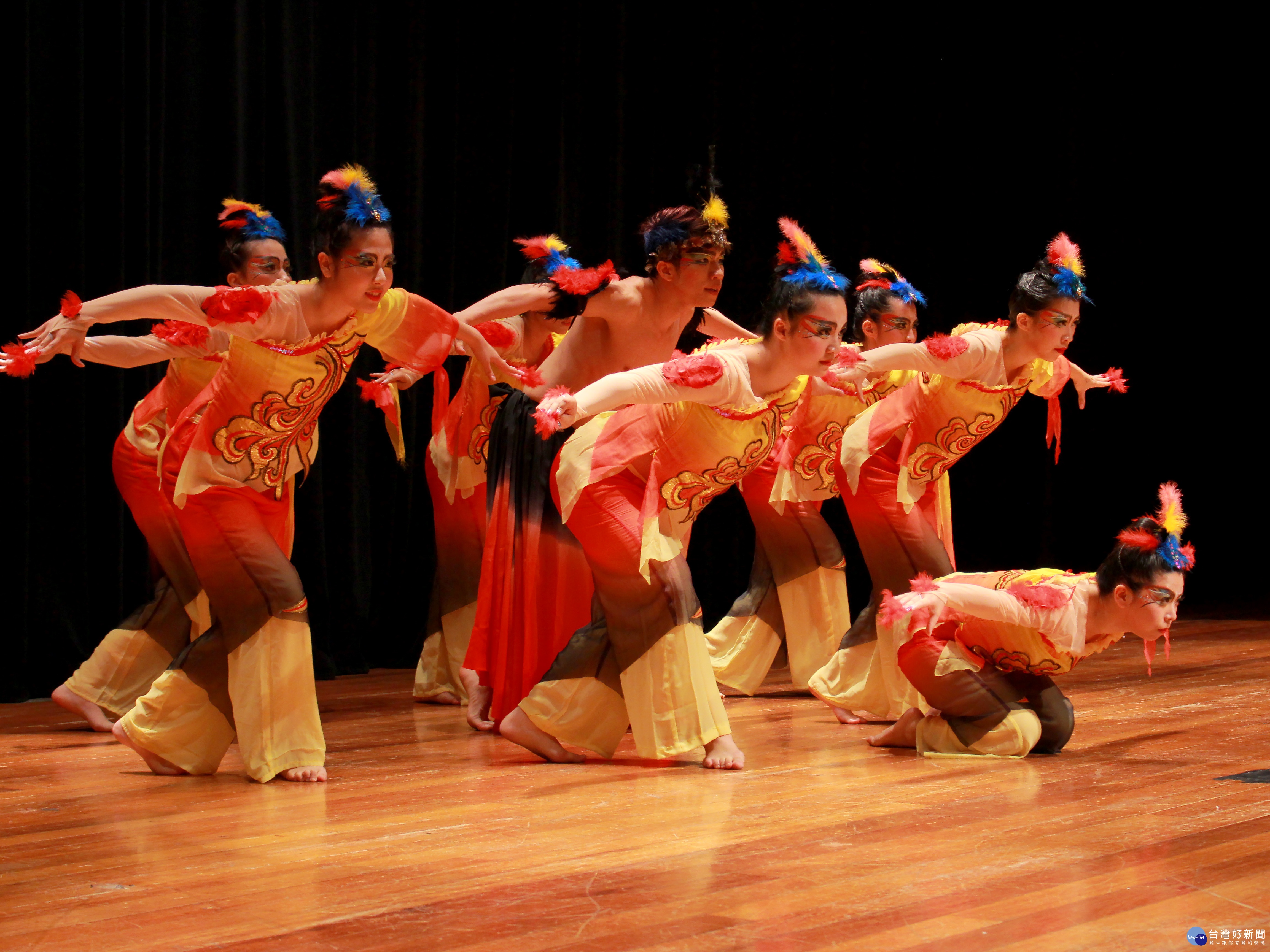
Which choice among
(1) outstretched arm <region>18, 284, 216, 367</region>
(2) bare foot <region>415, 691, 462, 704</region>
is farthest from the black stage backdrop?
(1) outstretched arm <region>18, 284, 216, 367</region>

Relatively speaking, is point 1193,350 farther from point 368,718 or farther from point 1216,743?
point 368,718

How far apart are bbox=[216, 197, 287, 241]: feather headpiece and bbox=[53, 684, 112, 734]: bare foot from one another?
142 cm

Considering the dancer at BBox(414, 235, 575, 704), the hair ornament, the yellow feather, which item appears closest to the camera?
the yellow feather

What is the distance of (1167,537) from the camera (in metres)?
3.23

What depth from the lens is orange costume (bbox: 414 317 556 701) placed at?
4711mm

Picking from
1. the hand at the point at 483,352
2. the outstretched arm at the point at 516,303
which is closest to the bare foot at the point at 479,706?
the hand at the point at 483,352

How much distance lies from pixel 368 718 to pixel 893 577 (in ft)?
5.49

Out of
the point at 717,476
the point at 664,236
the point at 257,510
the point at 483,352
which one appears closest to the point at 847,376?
the point at 717,476

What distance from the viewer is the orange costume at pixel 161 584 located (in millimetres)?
4086

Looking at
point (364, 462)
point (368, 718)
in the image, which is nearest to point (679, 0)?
point (364, 462)

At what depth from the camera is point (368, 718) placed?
14.2 feet

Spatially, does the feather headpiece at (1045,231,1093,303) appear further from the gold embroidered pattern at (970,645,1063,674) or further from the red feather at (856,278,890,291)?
the gold embroidered pattern at (970,645,1063,674)

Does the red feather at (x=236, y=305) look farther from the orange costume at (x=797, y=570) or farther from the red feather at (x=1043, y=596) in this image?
the orange costume at (x=797, y=570)

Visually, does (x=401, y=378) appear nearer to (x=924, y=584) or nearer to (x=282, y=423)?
(x=282, y=423)
